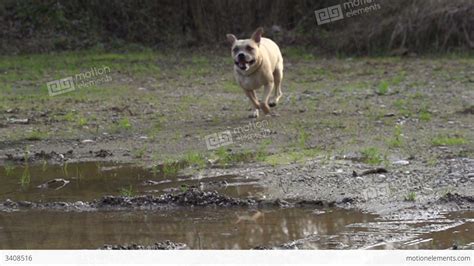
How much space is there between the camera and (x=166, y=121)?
39.3 feet

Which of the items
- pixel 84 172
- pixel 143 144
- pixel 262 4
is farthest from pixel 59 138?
pixel 262 4

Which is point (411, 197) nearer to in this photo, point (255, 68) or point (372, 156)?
point (372, 156)

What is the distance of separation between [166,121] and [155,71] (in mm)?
4752

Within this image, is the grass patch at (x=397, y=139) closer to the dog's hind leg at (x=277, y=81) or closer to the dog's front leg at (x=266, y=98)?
the dog's front leg at (x=266, y=98)

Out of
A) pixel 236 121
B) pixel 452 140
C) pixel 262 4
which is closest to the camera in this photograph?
pixel 452 140

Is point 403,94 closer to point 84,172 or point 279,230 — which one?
point 84,172

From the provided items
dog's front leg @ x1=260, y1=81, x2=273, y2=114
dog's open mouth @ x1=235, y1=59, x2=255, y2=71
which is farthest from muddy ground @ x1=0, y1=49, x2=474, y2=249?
dog's open mouth @ x1=235, y1=59, x2=255, y2=71
